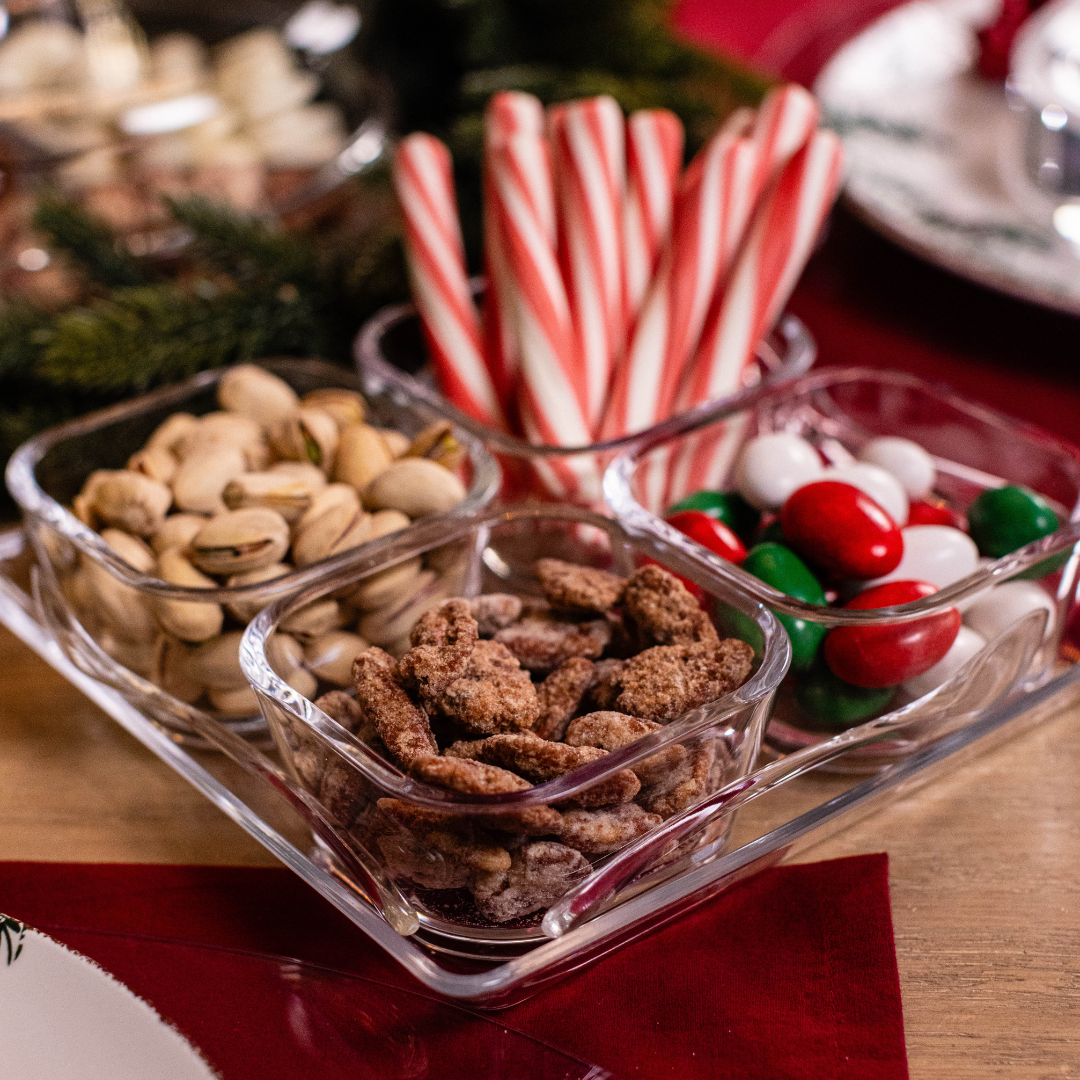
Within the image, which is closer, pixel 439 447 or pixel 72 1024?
pixel 72 1024

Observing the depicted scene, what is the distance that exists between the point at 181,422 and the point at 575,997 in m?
0.44

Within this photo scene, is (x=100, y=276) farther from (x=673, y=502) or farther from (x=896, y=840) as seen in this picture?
(x=896, y=840)

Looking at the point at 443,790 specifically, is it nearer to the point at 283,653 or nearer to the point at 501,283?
the point at 283,653

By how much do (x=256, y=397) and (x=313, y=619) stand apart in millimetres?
225

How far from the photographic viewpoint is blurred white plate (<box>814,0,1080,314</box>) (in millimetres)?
993

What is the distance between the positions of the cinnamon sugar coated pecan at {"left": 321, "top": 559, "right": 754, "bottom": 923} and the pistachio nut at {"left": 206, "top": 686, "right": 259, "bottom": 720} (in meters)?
0.10

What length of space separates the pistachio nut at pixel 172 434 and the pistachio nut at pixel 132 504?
7 cm

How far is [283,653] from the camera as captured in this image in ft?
1.92

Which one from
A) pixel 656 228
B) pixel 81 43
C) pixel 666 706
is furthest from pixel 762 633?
pixel 81 43

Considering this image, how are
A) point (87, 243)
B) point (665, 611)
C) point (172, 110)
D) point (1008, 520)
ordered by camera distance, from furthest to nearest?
point (172, 110)
point (87, 243)
point (1008, 520)
point (665, 611)

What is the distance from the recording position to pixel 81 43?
42.0 inches

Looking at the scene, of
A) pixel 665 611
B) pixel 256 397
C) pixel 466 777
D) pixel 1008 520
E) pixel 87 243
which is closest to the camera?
pixel 466 777

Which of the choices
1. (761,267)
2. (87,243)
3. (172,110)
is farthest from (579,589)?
(172,110)

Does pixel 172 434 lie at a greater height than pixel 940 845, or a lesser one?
greater
